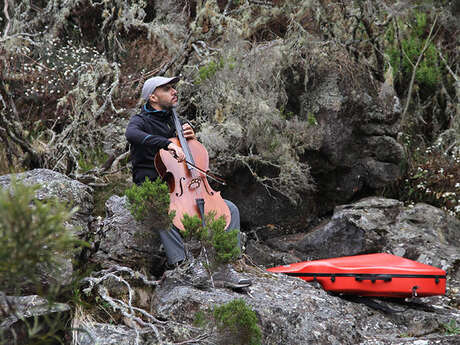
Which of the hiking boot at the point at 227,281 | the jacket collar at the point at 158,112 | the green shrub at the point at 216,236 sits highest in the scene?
the jacket collar at the point at 158,112

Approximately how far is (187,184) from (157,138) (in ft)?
1.40

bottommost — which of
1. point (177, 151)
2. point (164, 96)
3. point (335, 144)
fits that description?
point (335, 144)

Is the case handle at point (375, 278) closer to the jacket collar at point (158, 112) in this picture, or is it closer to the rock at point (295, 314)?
the rock at point (295, 314)

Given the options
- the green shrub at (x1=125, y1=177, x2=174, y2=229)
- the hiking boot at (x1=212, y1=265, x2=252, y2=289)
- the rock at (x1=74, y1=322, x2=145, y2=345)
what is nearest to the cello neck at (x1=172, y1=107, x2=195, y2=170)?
the hiking boot at (x1=212, y1=265, x2=252, y2=289)

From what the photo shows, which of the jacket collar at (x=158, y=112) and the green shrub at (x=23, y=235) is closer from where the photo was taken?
the green shrub at (x=23, y=235)

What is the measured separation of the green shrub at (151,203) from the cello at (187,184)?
25.8 inches

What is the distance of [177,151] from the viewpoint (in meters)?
4.24

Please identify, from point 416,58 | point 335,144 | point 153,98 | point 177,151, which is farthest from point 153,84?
point 416,58

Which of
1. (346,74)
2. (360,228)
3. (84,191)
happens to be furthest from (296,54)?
(84,191)

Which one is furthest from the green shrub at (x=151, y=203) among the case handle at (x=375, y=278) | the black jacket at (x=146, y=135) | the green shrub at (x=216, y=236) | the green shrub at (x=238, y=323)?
the case handle at (x=375, y=278)

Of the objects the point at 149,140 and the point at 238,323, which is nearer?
the point at 238,323

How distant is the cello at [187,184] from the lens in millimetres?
4207

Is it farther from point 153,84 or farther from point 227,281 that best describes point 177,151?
point 227,281

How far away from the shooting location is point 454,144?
26.1 feet
